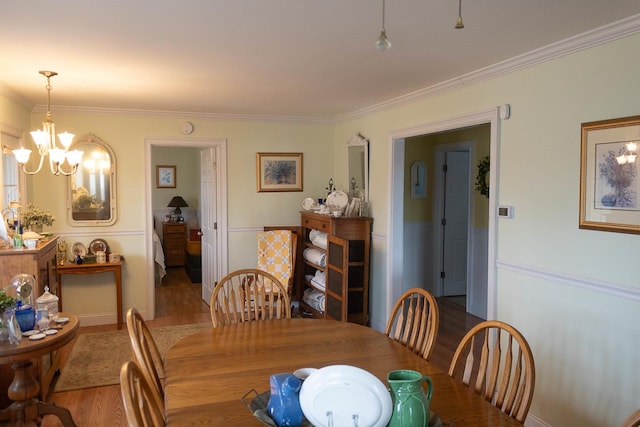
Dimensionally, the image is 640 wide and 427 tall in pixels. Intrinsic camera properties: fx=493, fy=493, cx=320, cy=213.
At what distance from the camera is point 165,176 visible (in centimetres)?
852

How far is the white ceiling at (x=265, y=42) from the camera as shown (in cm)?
220

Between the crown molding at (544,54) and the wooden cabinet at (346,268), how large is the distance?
4.52 feet

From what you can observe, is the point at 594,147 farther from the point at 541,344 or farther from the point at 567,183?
the point at 541,344

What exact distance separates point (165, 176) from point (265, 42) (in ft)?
20.6

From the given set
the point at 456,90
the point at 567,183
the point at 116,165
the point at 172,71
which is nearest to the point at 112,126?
the point at 116,165

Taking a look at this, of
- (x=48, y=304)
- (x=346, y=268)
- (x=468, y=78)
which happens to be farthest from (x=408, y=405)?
(x=346, y=268)

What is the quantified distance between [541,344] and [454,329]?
2.12 meters

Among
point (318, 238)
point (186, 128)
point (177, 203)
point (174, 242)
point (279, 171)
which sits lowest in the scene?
point (174, 242)

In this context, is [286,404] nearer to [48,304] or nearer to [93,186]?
[48,304]

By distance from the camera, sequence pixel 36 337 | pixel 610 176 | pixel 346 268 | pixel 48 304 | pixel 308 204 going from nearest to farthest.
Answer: pixel 610 176 < pixel 36 337 < pixel 48 304 < pixel 346 268 < pixel 308 204

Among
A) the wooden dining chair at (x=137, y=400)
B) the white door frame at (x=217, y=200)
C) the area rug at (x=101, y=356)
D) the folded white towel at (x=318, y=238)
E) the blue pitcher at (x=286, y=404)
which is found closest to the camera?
the wooden dining chair at (x=137, y=400)

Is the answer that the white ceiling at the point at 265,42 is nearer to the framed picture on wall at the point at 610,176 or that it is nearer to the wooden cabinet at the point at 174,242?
the framed picture on wall at the point at 610,176

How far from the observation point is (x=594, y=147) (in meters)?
2.58

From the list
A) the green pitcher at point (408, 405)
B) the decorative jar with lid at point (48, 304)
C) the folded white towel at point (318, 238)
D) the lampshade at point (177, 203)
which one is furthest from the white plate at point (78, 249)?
the green pitcher at point (408, 405)
